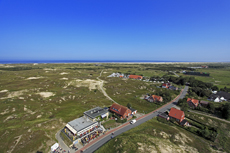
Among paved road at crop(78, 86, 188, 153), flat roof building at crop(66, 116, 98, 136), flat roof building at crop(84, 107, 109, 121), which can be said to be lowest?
paved road at crop(78, 86, 188, 153)

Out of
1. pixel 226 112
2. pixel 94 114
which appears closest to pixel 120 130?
pixel 94 114

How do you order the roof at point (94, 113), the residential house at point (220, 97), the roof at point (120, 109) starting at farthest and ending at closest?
1. the residential house at point (220, 97)
2. the roof at point (120, 109)
3. the roof at point (94, 113)

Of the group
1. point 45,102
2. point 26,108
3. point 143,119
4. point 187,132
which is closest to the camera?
point 187,132

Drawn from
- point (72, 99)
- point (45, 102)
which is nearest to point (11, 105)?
point (45, 102)

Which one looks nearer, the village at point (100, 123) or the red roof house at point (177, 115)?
the village at point (100, 123)

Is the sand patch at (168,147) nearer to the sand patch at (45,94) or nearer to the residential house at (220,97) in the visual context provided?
the residential house at (220,97)

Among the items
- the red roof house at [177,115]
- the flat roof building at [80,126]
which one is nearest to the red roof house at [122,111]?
the flat roof building at [80,126]

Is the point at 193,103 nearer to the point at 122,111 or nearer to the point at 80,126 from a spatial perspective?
the point at 122,111

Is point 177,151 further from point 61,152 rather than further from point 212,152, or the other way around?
point 61,152

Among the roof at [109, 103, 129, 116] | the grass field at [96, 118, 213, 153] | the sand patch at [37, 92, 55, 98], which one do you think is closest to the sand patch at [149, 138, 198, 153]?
the grass field at [96, 118, 213, 153]

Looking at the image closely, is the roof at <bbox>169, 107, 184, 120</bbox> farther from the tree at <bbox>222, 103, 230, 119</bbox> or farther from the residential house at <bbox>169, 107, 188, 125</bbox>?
the tree at <bbox>222, 103, 230, 119</bbox>

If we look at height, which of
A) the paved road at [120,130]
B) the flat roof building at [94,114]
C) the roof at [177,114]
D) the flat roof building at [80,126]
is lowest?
the paved road at [120,130]
